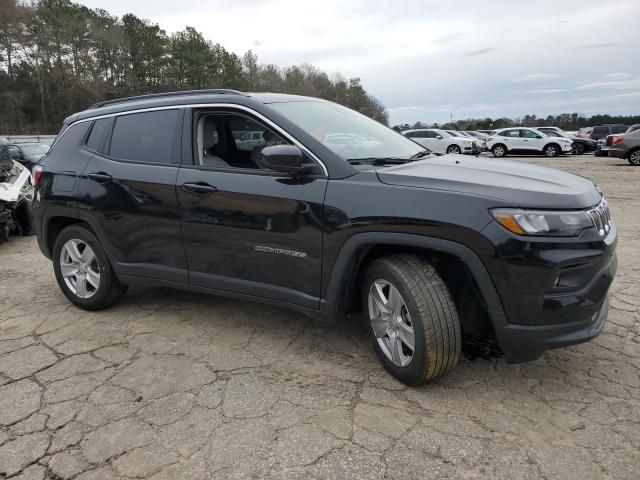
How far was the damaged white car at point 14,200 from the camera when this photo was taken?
6.69m

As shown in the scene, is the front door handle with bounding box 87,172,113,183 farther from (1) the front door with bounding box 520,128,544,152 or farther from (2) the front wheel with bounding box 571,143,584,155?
(2) the front wheel with bounding box 571,143,584,155

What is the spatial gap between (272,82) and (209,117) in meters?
72.2

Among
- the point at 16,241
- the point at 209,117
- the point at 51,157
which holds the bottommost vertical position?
the point at 16,241

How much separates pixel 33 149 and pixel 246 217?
13.4 metres

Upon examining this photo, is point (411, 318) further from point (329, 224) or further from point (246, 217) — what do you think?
point (246, 217)

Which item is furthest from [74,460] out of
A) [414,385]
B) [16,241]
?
[16,241]

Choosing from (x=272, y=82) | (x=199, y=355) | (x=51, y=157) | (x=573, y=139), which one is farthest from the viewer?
(x=272, y=82)

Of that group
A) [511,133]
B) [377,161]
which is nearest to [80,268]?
[377,161]

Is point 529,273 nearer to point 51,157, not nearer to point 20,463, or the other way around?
point 20,463

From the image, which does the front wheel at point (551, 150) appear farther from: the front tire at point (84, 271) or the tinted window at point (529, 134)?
the front tire at point (84, 271)

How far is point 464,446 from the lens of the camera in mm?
2350

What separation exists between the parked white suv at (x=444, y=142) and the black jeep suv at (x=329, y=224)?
21.1 m

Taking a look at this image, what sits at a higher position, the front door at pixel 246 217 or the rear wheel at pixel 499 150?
the front door at pixel 246 217

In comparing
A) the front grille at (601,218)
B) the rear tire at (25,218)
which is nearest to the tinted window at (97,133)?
the front grille at (601,218)
